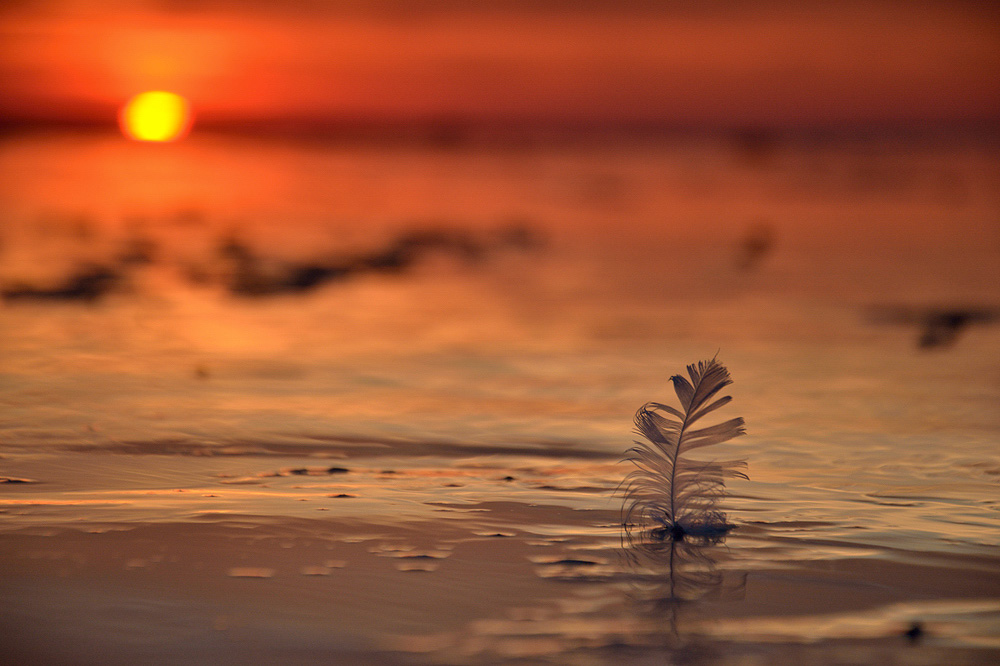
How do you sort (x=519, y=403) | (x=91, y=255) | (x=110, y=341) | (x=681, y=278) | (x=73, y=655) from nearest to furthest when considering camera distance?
(x=73, y=655)
(x=519, y=403)
(x=110, y=341)
(x=681, y=278)
(x=91, y=255)

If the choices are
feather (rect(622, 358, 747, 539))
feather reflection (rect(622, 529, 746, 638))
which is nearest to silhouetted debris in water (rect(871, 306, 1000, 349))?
feather (rect(622, 358, 747, 539))

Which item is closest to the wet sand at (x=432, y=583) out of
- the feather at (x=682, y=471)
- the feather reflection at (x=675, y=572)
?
the feather reflection at (x=675, y=572)

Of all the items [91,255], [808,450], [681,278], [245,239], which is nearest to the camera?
[808,450]

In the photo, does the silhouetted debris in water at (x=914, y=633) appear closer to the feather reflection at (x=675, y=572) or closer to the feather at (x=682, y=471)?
Result: the feather reflection at (x=675, y=572)

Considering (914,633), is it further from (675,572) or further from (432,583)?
(432,583)

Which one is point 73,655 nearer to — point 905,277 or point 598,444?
point 598,444

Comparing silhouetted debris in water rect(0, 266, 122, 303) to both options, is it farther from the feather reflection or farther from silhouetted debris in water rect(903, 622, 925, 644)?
silhouetted debris in water rect(903, 622, 925, 644)

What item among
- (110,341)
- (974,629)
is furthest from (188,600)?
(110,341)

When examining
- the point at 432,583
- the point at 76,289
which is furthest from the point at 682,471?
the point at 76,289
